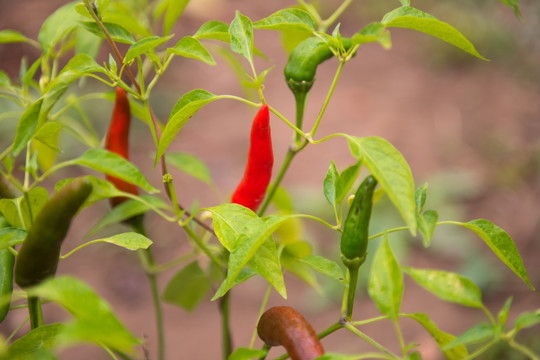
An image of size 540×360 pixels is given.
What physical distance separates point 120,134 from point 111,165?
185mm

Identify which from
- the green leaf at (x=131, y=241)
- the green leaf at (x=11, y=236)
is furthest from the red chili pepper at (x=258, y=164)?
the green leaf at (x=11, y=236)

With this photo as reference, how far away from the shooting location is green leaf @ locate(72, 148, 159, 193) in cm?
81

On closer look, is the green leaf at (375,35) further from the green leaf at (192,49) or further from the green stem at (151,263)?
the green stem at (151,263)

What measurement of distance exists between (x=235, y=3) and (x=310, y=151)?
200 centimetres

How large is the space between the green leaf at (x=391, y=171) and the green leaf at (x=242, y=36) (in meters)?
0.20

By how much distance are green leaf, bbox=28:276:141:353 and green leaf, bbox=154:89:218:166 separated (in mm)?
237

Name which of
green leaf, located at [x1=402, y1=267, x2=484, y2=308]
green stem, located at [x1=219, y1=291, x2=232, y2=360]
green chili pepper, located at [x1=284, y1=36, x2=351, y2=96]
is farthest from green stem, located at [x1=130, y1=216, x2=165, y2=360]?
green leaf, located at [x1=402, y1=267, x2=484, y2=308]

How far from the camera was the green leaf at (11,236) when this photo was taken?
2.26ft

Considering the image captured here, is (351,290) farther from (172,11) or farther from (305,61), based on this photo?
(172,11)

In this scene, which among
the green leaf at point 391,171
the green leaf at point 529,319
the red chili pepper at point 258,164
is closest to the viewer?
the green leaf at point 391,171

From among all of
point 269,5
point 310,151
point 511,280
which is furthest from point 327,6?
point 511,280

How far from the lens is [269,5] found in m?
4.84

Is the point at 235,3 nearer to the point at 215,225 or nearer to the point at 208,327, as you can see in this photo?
the point at 208,327

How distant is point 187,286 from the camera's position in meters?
1.16
